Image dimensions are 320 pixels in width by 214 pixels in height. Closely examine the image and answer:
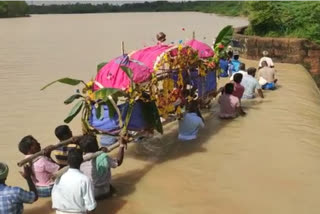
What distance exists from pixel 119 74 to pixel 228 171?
1.99 metres

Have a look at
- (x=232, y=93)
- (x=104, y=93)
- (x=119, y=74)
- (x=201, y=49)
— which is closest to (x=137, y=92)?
(x=119, y=74)

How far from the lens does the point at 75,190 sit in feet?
14.2

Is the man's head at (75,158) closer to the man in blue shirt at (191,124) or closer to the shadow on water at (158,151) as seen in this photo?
the shadow on water at (158,151)

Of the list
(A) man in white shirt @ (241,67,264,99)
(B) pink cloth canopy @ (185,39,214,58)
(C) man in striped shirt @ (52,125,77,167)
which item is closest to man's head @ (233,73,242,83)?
(B) pink cloth canopy @ (185,39,214,58)

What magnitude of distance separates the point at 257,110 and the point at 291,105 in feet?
3.28

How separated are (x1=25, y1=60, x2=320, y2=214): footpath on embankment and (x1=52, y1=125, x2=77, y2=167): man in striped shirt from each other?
555mm

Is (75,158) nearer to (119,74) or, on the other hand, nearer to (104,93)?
(104,93)

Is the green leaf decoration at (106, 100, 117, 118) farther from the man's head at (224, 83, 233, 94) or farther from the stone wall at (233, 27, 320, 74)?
the stone wall at (233, 27, 320, 74)

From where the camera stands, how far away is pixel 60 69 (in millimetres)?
16516

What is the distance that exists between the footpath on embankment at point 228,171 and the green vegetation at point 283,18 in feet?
25.5

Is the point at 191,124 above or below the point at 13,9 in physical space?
above

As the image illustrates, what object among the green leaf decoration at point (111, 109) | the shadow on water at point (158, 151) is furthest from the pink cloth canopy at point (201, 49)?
the green leaf decoration at point (111, 109)

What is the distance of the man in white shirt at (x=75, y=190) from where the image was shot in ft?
14.2

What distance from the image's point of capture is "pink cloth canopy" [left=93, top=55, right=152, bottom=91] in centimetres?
582
